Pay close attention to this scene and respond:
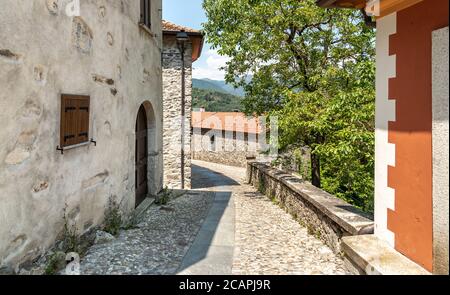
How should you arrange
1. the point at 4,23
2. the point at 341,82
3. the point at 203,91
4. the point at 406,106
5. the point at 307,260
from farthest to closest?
1. the point at 203,91
2. the point at 341,82
3. the point at 307,260
4. the point at 4,23
5. the point at 406,106

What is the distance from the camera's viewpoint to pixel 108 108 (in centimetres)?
492

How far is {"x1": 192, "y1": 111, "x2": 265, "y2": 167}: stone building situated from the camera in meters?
28.0

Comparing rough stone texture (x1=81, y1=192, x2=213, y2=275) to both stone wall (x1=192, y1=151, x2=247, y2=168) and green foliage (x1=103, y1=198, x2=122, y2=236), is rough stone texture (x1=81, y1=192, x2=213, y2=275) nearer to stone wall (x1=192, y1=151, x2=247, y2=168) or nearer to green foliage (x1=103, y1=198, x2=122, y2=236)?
green foliage (x1=103, y1=198, x2=122, y2=236)

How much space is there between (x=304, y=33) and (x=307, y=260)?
723 centimetres

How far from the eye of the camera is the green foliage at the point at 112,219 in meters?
4.90

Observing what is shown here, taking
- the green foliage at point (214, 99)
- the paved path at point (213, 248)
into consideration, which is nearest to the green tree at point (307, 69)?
the paved path at point (213, 248)

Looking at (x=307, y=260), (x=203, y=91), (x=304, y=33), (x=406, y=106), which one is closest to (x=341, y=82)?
(x=304, y=33)

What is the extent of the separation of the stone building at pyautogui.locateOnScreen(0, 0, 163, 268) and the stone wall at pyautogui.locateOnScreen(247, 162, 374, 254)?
10.2 feet

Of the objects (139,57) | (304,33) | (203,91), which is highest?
(203,91)

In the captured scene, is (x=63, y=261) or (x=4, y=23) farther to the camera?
(x=63, y=261)

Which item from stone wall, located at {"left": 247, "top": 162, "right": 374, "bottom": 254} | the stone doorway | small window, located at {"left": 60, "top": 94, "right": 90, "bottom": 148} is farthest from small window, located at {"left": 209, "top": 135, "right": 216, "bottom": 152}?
small window, located at {"left": 60, "top": 94, "right": 90, "bottom": 148}

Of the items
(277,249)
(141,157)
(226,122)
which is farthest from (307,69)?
(226,122)
